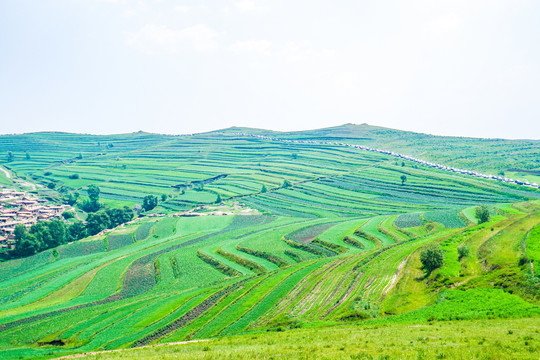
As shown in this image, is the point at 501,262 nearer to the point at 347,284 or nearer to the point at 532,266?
the point at 532,266

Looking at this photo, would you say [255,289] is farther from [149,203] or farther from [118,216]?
[149,203]

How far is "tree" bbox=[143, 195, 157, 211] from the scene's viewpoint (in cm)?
17781

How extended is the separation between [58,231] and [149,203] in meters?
56.2

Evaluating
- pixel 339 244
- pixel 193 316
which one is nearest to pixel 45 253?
pixel 193 316

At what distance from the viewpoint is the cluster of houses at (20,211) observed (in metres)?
136

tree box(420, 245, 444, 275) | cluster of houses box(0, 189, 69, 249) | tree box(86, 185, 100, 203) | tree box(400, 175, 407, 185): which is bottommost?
cluster of houses box(0, 189, 69, 249)

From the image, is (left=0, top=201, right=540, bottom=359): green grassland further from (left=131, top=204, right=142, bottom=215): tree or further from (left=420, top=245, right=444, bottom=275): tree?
(left=131, top=204, right=142, bottom=215): tree

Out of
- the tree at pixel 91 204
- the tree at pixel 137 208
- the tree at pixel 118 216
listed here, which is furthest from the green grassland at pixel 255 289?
the tree at pixel 91 204

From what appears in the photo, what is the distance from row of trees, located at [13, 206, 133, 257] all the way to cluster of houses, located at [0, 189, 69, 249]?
6.36 m

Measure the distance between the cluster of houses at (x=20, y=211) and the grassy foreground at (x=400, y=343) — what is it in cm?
11439

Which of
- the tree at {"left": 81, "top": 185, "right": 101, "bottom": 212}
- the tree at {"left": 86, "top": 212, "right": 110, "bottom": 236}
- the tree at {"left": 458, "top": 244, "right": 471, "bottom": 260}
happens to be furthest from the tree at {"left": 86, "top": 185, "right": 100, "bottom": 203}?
the tree at {"left": 458, "top": 244, "right": 471, "bottom": 260}

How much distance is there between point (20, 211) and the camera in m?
164

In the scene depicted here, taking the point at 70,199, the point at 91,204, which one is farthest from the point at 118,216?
the point at 70,199

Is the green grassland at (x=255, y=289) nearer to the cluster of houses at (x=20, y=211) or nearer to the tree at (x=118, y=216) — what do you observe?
the cluster of houses at (x=20, y=211)
